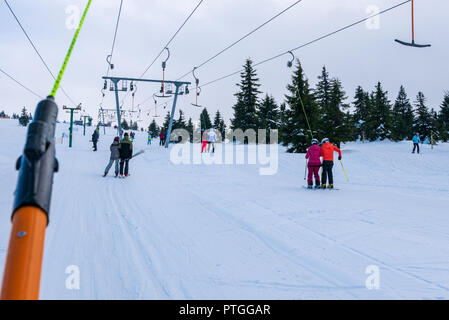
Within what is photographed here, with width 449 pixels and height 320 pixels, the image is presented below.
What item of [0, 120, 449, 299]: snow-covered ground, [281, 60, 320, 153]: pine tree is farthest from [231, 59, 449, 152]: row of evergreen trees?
[0, 120, 449, 299]: snow-covered ground

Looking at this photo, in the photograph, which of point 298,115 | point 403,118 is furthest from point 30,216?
point 403,118

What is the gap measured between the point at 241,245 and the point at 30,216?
401cm

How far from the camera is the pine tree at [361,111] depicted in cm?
5569

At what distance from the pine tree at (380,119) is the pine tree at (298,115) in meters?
21.6

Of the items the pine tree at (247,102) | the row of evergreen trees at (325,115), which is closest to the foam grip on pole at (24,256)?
the row of evergreen trees at (325,115)

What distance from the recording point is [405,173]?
17.2m

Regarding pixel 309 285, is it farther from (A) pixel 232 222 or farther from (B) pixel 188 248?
(A) pixel 232 222

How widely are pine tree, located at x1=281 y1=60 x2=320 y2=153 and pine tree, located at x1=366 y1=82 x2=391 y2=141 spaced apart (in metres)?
21.6

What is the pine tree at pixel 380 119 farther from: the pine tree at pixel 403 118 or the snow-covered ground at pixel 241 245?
the snow-covered ground at pixel 241 245

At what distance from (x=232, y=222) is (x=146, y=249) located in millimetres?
2152
